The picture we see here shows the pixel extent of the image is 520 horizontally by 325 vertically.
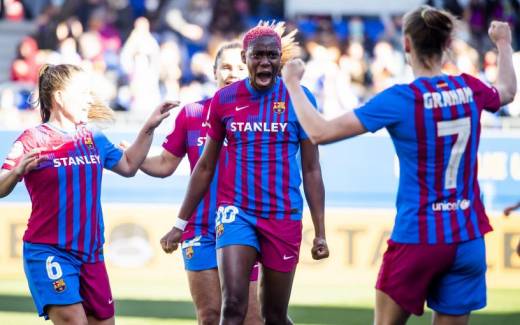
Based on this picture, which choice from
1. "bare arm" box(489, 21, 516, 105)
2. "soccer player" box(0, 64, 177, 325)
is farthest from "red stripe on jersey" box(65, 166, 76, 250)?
"bare arm" box(489, 21, 516, 105)

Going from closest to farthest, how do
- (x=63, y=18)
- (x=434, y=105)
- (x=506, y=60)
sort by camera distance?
1. (x=434, y=105)
2. (x=506, y=60)
3. (x=63, y=18)

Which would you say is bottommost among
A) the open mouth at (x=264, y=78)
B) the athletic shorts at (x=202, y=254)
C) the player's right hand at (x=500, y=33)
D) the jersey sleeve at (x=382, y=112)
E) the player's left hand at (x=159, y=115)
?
the athletic shorts at (x=202, y=254)

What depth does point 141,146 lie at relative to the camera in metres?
6.30

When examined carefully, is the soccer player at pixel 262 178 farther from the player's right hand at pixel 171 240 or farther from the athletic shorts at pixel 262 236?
the player's right hand at pixel 171 240

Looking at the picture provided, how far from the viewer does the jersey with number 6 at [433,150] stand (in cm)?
480

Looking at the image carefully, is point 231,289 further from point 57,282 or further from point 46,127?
point 46,127

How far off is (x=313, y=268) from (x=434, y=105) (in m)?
6.00

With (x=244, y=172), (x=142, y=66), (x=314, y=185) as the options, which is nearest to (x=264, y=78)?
(x=244, y=172)

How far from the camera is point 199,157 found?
6562mm

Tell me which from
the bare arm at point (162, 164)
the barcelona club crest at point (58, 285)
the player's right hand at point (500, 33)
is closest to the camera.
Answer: the player's right hand at point (500, 33)

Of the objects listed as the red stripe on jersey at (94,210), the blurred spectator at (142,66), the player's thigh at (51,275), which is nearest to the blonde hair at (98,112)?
the red stripe on jersey at (94,210)

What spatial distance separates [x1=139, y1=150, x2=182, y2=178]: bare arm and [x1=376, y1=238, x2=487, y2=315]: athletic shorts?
2.19 m

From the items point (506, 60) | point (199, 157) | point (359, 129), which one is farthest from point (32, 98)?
point (506, 60)

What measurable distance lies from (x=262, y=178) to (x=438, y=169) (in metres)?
1.40
